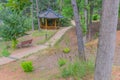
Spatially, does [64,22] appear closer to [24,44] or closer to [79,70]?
[24,44]

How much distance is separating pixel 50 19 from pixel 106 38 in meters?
27.3

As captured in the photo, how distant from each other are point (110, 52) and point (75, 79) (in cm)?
334

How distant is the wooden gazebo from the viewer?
29.8 metres

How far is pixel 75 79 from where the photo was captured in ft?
21.7

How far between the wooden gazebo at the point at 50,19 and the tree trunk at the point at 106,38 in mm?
26312

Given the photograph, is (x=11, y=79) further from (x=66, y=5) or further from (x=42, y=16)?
(x=42, y=16)

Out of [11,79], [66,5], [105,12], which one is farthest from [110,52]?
[66,5]

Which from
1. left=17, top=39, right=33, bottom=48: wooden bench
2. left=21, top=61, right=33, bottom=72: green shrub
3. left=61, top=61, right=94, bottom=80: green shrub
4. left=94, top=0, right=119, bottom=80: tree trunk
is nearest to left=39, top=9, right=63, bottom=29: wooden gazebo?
left=17, top=39, right=33, bottom=48: wooden bench

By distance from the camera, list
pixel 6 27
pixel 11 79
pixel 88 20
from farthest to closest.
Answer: pixel 88 20
pixel 6 27
pixel 11 79

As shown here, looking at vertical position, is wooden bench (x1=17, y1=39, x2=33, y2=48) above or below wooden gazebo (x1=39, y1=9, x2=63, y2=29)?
below

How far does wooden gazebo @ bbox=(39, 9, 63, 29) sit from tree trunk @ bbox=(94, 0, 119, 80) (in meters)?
26.3

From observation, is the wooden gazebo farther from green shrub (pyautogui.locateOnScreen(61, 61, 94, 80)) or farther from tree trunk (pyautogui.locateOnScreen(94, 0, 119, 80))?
tree trunk (pyautogui.locateOnScreen(94, 0, 119, 80))

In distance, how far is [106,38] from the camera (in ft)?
11.0

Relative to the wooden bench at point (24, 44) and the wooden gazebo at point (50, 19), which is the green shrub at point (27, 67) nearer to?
the wooden bench at point (24, 44)
